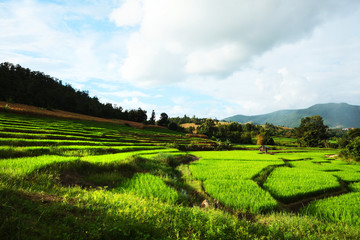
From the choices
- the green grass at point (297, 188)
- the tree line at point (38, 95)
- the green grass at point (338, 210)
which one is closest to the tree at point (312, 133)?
the green grass at point (297, 188)

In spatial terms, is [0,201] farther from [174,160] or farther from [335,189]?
[335,189]

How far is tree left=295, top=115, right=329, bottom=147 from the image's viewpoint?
210 feet

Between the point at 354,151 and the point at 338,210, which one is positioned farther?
the point at 354,151

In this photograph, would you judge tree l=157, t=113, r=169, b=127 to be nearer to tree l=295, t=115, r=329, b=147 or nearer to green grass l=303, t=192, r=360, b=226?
tree l=295, t=115, r=329, b=147

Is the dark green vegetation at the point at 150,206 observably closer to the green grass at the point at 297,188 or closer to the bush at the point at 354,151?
the green grass at the point at 297,188

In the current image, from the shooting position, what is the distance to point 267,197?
25.3 ft

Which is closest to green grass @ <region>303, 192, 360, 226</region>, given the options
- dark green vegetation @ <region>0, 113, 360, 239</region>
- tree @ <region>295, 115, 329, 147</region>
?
dark green vegetation @ <region>0, 113, 360, 239</region>

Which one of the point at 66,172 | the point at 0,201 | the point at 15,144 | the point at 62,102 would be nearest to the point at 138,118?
the point at 62,102

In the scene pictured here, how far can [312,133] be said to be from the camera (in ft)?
215

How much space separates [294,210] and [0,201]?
36.7ft

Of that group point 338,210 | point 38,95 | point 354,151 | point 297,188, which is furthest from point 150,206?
point 38,95

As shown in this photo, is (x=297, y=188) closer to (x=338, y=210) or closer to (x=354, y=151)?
(x=338, y=210)

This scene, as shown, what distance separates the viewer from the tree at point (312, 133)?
63938 mm

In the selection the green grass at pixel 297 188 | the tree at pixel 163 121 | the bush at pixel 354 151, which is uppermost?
the tree at pixel 163 121
